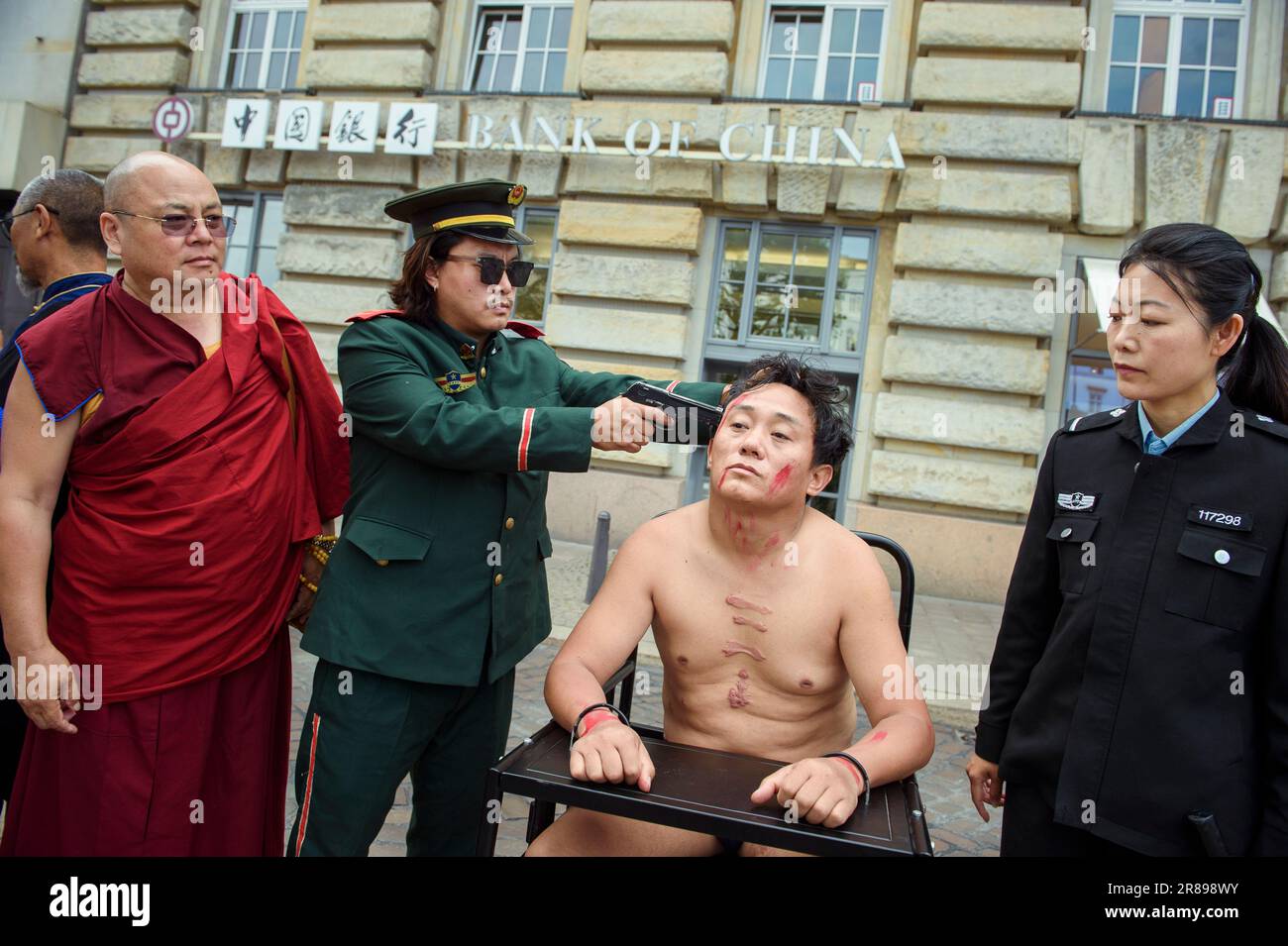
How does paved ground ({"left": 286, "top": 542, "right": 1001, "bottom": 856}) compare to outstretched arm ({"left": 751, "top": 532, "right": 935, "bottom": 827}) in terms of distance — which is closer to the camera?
outstretched arm ({"left": 751, "top": 532, "right": 935, "bottom": 827})

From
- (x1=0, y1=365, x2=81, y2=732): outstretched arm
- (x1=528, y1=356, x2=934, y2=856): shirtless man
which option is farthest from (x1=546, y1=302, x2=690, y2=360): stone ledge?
(x1=0, y1=365, x2=81, y2=732): outstretched arm

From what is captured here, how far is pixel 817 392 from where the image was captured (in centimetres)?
226

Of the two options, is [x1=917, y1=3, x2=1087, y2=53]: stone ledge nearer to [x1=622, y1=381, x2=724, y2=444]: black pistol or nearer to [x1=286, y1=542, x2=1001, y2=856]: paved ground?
[x1=286, y1=542, x2=1001, y2=856]: paved ground

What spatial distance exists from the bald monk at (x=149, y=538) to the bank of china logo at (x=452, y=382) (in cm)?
49

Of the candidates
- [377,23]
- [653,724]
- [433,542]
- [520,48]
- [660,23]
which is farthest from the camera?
[520,48]

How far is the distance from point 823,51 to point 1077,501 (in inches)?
364

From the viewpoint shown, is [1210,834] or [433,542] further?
[433,542]

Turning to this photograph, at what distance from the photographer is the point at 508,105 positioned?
388 inches

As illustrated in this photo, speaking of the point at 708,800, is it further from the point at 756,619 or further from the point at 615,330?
the point at 615,330

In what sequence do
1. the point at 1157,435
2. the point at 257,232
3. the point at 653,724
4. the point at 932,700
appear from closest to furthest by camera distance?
1. the point at 1157,435
2. the point at 653,724
3. the point at 932,700
4. the point at 257,232

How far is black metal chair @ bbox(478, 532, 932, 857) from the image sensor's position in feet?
5.01

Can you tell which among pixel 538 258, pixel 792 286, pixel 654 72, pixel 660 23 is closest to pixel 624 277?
pixel 538 258

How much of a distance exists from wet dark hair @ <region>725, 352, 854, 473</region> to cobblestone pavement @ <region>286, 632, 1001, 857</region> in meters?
2.11

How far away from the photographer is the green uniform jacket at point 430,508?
211 cm
